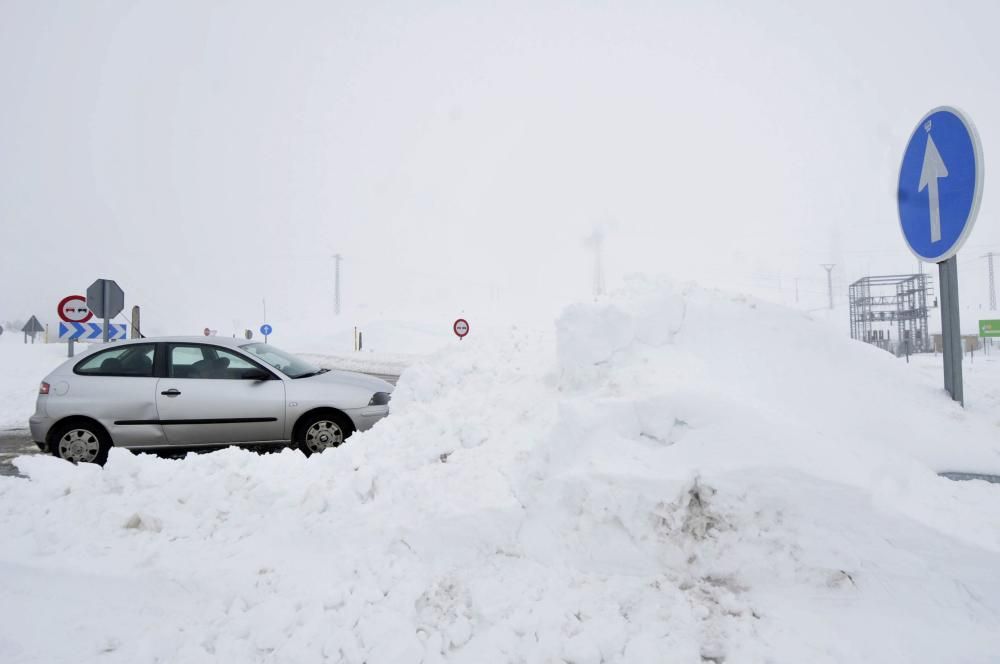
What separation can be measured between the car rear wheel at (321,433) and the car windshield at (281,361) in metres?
0.69

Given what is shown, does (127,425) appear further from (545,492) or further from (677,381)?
(677,381)

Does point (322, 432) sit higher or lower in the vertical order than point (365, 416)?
lower

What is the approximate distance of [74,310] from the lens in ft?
44.3

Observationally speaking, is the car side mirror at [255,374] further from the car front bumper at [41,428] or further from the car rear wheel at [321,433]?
the car front bumper at [41,428]

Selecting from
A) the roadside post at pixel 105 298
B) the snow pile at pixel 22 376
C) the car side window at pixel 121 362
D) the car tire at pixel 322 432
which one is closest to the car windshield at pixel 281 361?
the car tire at pixel 322 432

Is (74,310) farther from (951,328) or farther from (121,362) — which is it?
(951,328)

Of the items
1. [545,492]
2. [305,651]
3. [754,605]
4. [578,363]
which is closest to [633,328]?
[578,363]

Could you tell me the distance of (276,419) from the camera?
6.21 m

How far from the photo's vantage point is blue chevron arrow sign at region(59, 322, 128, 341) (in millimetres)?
13945

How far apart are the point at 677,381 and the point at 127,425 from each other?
20.4ft

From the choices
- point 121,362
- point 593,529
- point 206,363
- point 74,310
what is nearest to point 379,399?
point 206,363

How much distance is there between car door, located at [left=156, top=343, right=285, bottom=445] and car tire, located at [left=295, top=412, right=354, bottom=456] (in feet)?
0.85

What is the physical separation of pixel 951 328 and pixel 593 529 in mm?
3079

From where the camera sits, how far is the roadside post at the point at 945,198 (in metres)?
3.48
